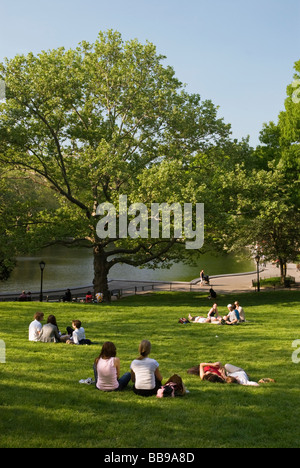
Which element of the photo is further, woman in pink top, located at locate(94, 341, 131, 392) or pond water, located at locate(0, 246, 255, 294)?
pond water, located at locate(0, 246, 255, 294)

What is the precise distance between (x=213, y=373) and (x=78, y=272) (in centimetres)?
5471

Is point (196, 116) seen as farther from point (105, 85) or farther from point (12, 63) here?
point (12, 63)

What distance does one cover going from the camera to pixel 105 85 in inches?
1259

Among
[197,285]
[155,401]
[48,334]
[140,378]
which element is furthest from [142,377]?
[197,285]

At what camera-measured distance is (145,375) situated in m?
9.40

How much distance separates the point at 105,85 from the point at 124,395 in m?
26.7

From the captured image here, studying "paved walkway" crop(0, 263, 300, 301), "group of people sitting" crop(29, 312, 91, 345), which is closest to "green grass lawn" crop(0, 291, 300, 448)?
"group of people sitting" crop(29, 312, 91, 345)

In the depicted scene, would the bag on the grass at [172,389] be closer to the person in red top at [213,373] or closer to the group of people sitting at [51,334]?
the person in red top at [213,373]

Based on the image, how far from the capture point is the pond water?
173 feet

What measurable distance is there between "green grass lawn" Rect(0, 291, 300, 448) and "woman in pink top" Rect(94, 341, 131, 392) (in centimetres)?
24

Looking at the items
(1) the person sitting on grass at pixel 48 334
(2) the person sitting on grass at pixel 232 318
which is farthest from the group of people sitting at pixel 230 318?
(1) the person sitting on grass at pixel 48 334

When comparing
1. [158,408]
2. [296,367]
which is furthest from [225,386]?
[296,367]

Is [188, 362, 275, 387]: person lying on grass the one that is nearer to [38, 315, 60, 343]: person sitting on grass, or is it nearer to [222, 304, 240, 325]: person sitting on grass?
[38, 315, 60, 343]: person sitting on grass

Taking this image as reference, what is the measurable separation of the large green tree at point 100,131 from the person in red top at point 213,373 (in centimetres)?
1657
